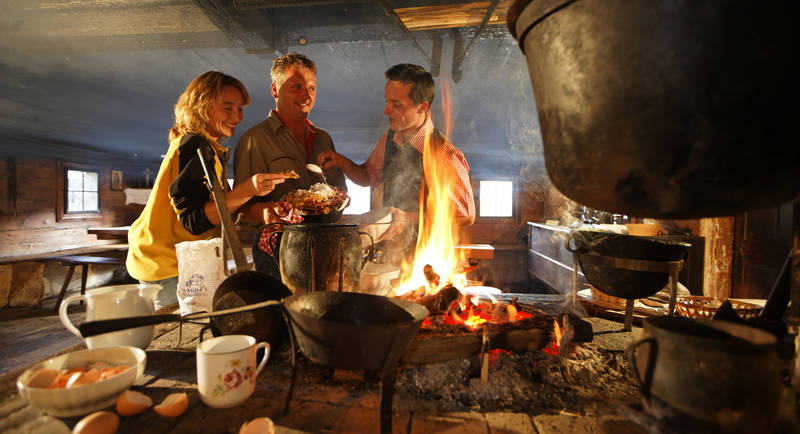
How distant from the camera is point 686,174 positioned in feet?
3.51

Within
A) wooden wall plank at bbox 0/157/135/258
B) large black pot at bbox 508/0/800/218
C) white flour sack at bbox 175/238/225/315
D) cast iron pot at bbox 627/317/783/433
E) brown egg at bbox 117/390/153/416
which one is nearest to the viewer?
large black pot at bbox 508/0/800/218

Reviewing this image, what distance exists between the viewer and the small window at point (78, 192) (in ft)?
35.0

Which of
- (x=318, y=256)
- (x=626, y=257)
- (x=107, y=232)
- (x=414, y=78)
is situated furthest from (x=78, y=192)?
(x=626, y=257)

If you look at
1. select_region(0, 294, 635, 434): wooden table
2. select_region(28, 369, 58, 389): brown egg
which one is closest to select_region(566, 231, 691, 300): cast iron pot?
select_region(0, 294, 635, 434): wooden table

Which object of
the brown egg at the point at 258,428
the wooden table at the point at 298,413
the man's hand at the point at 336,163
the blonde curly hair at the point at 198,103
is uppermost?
the blonde curly hair at the point at 198,103

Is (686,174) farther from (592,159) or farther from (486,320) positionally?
(486,320)

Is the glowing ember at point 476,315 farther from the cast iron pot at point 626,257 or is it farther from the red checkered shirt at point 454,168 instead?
the red checkered shirt at point 454,168

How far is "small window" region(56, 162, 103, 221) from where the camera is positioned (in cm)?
1066

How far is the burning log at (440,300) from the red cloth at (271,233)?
1.22 meters

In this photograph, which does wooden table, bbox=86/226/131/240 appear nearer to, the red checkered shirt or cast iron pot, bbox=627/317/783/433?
the red checkered shirt

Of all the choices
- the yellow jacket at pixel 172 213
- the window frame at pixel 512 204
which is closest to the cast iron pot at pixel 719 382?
the yellow jacket at pixel 172 213

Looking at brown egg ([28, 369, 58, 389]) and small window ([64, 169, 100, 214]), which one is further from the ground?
small window ([64, 169, 100, 214])

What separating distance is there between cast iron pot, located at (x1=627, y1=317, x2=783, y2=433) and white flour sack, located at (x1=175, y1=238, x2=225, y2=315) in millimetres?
2700

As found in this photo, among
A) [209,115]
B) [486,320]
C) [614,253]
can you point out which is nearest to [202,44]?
[209,115]
